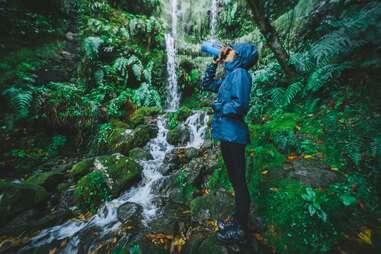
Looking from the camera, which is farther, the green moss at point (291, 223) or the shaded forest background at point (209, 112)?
the shaded forest background at point (209, 112)

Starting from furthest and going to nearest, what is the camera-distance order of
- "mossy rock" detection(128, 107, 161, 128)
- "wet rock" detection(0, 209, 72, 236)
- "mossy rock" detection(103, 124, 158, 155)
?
1. "mossy rock" detection(128, 107, 161, 128)
2. "mossy rock" detection(103, 124, 158, 155)
3. "wet rock" detection(0, 209, 72, 236)

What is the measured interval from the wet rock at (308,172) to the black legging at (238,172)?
0.99 meters

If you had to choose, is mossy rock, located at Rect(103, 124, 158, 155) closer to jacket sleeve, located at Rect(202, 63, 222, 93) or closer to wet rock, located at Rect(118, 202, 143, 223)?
wet rock, located at Rect(118, 202, 143, 223)

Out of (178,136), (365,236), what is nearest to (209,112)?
(178,136)

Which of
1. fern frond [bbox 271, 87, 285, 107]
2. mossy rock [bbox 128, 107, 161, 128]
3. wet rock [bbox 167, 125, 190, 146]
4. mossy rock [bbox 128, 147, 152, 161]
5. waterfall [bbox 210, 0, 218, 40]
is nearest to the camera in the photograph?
fern frond [bbox 271, 87, 285, 107]

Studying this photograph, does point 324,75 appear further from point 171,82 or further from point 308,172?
point 171,82

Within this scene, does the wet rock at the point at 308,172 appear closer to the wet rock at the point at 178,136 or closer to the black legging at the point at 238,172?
the black legging at the point at 238,172

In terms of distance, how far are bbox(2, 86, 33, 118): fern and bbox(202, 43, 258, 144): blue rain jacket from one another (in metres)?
5.41

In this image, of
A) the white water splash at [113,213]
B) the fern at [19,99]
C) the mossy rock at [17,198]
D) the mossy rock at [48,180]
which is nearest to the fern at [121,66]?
the fern at [19,99]

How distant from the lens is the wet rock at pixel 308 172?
2533mm

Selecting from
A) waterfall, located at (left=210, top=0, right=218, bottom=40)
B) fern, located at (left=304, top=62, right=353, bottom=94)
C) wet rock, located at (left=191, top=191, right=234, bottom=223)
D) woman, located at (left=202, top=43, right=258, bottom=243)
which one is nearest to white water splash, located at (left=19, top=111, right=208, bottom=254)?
wet rock, located at (left=191, top=191, right=234, bottom=223)

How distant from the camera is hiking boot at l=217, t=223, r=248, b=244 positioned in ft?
6.98

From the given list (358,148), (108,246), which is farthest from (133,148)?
(358,148)

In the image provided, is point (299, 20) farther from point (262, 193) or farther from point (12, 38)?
point (12, 38)
